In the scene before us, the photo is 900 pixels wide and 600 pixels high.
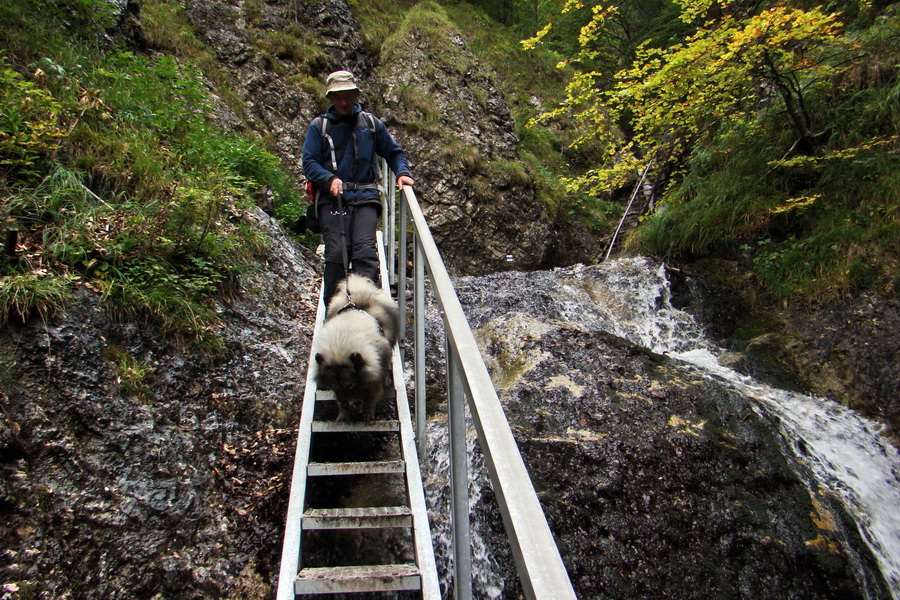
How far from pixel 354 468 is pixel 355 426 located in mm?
375

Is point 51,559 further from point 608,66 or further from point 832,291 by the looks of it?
point 608,66

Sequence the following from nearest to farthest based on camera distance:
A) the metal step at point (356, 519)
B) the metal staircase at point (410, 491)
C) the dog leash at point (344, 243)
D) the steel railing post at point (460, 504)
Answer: the metal staircase at point (410, 491) → the steel railing post at point (460, 504) → the metal step at point (356, 519) → the dog leash at point (344, 243)

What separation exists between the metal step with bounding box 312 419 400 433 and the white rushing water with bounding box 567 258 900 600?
11.4ft

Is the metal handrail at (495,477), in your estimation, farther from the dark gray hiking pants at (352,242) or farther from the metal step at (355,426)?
the dark gray hiking pants at (352,242)

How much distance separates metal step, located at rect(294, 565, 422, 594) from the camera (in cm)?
231

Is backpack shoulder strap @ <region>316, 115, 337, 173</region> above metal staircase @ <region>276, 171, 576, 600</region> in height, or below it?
above

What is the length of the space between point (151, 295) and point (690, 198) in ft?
27.3

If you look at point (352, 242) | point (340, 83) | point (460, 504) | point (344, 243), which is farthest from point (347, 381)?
point (340, 83)

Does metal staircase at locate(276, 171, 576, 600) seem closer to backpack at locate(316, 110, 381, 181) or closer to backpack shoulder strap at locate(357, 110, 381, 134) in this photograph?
backpack at locate(316, 110, 381, 181)

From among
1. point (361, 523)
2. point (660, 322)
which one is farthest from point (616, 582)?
point (660, 322)

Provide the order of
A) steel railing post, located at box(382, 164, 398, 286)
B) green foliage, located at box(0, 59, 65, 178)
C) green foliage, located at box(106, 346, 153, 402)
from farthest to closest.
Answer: steel railing post, located at box(382, 164, 398, 286)
green foliage, located at box(0, 59, 65, 178)
green foliage, located at box(106, 346, 153, 402)

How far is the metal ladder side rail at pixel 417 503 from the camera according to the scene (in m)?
2.36

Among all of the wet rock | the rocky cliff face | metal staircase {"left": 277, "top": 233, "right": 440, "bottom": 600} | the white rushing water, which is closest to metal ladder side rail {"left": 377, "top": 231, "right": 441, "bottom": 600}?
metal staircase {"left": 277, "top": 233, "right": 440, "bottom": 600}

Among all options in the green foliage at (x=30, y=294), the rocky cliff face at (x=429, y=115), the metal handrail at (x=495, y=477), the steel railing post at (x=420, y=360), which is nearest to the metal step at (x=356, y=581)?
the metal handrail at (x=495, y=477)
